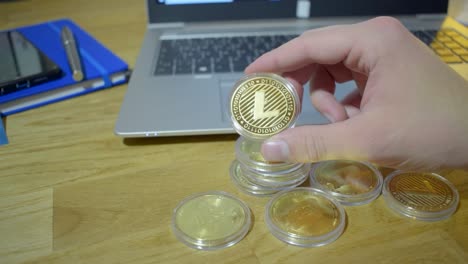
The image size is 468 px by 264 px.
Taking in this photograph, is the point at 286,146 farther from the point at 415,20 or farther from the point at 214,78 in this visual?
the point at 415,20

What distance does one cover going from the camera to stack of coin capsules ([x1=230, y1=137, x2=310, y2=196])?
58 cm

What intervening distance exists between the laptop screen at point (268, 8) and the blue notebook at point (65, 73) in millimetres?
163

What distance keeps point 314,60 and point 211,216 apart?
0.91 feet

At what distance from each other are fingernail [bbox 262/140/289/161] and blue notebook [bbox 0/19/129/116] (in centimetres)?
43

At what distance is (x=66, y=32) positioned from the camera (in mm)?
947

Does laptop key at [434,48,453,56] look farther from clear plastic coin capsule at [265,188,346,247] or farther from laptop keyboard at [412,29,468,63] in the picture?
clear plastic coin capsule at [265,188,346,247]

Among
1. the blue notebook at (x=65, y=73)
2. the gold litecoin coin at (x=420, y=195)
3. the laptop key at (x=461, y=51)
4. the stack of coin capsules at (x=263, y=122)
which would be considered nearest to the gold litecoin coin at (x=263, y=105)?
the stack of coin capsules at (x=263, y=122)

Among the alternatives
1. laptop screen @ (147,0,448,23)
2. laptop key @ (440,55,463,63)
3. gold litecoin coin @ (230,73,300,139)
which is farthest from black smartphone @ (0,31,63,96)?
laptop key @ (440,55,463,63)

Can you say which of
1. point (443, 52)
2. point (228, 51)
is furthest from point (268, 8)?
point (443, 52)

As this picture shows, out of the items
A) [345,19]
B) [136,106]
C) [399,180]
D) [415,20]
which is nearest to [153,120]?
[136,106]

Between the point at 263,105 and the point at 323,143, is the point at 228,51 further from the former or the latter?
the point at 323,143

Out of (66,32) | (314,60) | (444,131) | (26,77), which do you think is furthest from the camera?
(66,32)

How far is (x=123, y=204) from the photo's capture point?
568mm

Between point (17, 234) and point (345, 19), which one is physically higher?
point (345, 19)
